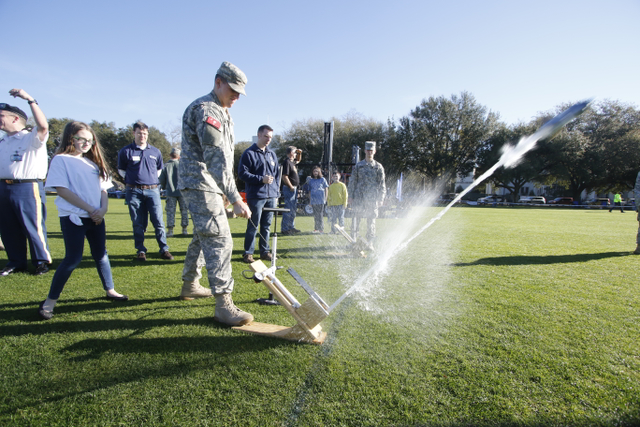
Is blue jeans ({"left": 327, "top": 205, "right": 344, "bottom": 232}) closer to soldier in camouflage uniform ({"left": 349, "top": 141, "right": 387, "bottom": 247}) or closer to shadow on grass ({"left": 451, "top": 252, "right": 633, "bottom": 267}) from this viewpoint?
soldier in camouflage uniform ({"left": 349, "top": 141, "right": 387, "bottom": 247})

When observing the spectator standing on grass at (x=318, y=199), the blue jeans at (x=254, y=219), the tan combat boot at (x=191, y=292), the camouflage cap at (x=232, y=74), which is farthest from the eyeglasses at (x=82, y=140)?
the spectator standing on grass at (x=318, y=199)

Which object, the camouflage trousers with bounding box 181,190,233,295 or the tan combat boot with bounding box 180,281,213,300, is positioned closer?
the camouflage trousers with bounding box 181,190,233,295

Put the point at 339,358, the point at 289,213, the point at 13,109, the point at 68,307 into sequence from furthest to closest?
the point at 289,213 → the point at 13,109 → the point at 68,307 → the point at 339,358

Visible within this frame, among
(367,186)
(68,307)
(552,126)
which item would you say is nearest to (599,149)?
(367,186)

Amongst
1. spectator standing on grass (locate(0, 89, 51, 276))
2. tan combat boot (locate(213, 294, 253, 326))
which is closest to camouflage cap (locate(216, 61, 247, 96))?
tan combat boot (locate(213, 294, 253, 326))

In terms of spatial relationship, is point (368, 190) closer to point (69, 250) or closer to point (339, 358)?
point (339, 358)

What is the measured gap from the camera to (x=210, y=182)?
3293 millimetres

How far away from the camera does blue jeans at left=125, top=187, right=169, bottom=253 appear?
602cm

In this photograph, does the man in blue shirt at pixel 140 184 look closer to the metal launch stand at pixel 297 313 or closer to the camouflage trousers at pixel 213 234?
the camouflage trousers at pixel 213 234

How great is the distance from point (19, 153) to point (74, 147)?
2.09 meters

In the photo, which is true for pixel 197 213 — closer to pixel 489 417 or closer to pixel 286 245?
pixel 489 417

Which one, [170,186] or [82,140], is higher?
[82,140]

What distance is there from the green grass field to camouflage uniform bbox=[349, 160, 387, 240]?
270cm

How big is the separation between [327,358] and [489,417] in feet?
3.94
